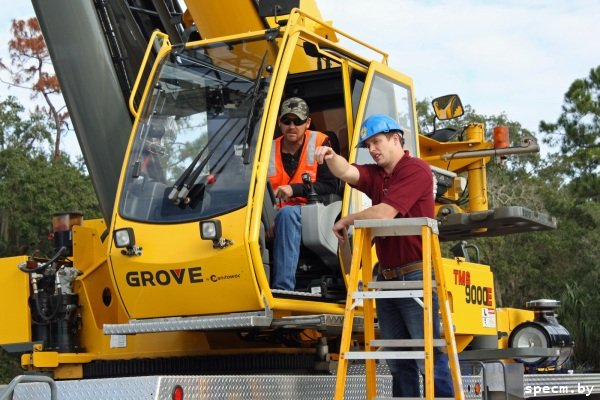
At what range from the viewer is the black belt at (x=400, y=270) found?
5.81 metres

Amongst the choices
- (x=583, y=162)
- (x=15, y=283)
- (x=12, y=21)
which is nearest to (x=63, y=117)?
(x=12, y=21)

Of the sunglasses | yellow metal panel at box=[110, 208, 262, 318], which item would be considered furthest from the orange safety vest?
yellow metal panel at box=[110, 208, 262, 318]

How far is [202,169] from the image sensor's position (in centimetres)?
684

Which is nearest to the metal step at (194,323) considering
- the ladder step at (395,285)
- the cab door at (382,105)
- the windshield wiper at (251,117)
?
the ladder step at (395,285)

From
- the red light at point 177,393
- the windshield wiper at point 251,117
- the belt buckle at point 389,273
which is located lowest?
the red light at point 177,393

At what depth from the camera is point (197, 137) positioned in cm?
705

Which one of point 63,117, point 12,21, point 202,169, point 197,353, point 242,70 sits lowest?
point 197,353

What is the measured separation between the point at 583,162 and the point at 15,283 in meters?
26.3

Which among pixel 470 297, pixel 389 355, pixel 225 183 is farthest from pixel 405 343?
pixel 470 297

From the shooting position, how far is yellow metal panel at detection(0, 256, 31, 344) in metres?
7.56

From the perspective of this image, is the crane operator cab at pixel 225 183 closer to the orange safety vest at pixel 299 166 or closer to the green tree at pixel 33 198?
the orange safety vest at pixel 299 166

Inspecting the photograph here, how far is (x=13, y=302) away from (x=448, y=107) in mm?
3890

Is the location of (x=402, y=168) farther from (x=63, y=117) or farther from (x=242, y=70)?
(x=63, y=117)

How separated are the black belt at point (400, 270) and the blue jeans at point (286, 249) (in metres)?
0.78
